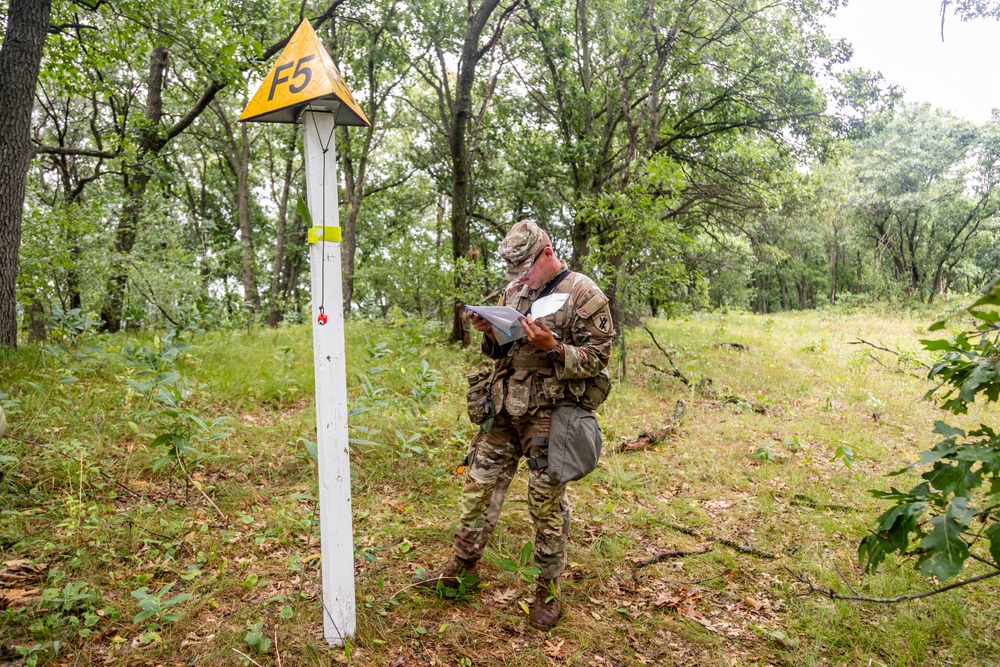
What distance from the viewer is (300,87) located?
2506 millimetres

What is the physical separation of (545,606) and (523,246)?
6.81ft

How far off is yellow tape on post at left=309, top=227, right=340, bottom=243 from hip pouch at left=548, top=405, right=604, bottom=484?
5.07 ft

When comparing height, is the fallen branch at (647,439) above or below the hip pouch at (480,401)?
below

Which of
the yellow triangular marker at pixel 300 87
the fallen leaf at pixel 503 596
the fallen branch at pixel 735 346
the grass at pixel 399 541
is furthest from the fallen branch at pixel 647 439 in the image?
the fallen branch at pixel 735 346

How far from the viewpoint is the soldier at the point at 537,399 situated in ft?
10.6

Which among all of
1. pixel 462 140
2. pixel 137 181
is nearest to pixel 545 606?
pixel 462 140

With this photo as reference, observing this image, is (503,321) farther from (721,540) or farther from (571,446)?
(721,540)

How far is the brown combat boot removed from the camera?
126 inches

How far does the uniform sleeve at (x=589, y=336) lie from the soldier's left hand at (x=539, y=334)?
0.43ft

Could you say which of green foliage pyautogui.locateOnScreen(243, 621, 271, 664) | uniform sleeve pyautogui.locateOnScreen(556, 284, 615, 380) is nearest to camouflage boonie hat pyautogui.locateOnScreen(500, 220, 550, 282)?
uniform sleeve pyautogui.locateOnScreen(556, 284, 615, 380)

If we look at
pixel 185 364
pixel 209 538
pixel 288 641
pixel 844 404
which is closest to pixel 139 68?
pixel 185 364

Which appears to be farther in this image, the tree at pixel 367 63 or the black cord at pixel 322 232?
the tree at pixel 367 63

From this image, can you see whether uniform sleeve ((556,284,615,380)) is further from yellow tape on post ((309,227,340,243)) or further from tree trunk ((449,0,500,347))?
tree trunk ((449,0,500,347))

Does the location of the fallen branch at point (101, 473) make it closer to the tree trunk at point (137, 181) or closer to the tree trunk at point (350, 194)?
the tree trunk at point (137, 181)
